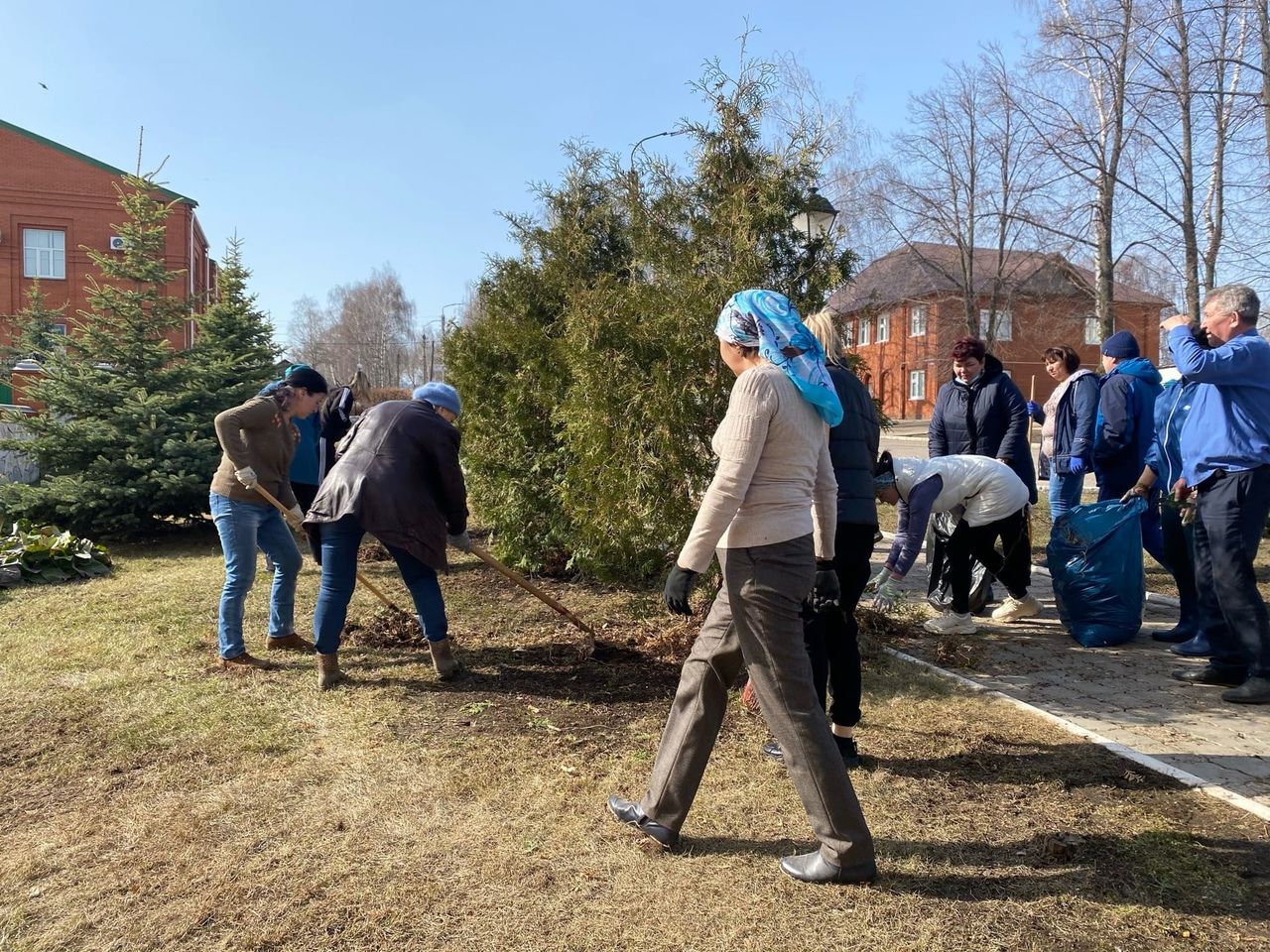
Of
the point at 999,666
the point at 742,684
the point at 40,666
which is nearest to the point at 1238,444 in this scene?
the point at 999,666

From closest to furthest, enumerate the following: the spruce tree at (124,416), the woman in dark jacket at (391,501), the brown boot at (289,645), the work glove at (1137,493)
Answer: the woman in dark jacket at (391,501), the brown boot at (289,645), the work glove at (1137,493), the spruce tree at (124,416)

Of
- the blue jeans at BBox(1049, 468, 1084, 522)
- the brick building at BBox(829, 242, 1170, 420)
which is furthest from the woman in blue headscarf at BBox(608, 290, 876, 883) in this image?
the brick building at BBox(829, 242, 1170, 420)

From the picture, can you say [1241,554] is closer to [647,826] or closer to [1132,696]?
[1132,696]

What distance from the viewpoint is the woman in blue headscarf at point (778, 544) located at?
2.77m

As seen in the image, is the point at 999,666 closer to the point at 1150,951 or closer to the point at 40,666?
the point at 1150,951

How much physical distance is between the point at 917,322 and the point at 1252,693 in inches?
1444

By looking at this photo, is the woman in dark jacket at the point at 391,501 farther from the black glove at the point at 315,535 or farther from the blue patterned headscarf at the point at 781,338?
the blue patterned headscarf at the point at 781,338

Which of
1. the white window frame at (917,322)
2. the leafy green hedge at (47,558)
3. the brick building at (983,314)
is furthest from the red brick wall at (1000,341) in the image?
the leafy green hedge at (47,558)

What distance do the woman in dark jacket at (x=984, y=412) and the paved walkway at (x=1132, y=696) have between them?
1157 millimetres

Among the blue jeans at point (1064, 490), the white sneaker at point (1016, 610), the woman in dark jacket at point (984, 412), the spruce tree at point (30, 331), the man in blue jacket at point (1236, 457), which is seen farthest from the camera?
the spruce tree at point (30, 331)

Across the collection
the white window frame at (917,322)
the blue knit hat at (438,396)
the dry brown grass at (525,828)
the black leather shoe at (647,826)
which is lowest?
the dry brown grass at (525,828)

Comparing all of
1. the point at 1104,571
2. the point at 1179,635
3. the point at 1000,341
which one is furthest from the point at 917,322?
the point at 1104,571

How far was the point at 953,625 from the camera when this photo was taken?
5.94m

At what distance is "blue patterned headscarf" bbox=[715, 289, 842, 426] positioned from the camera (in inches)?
113
